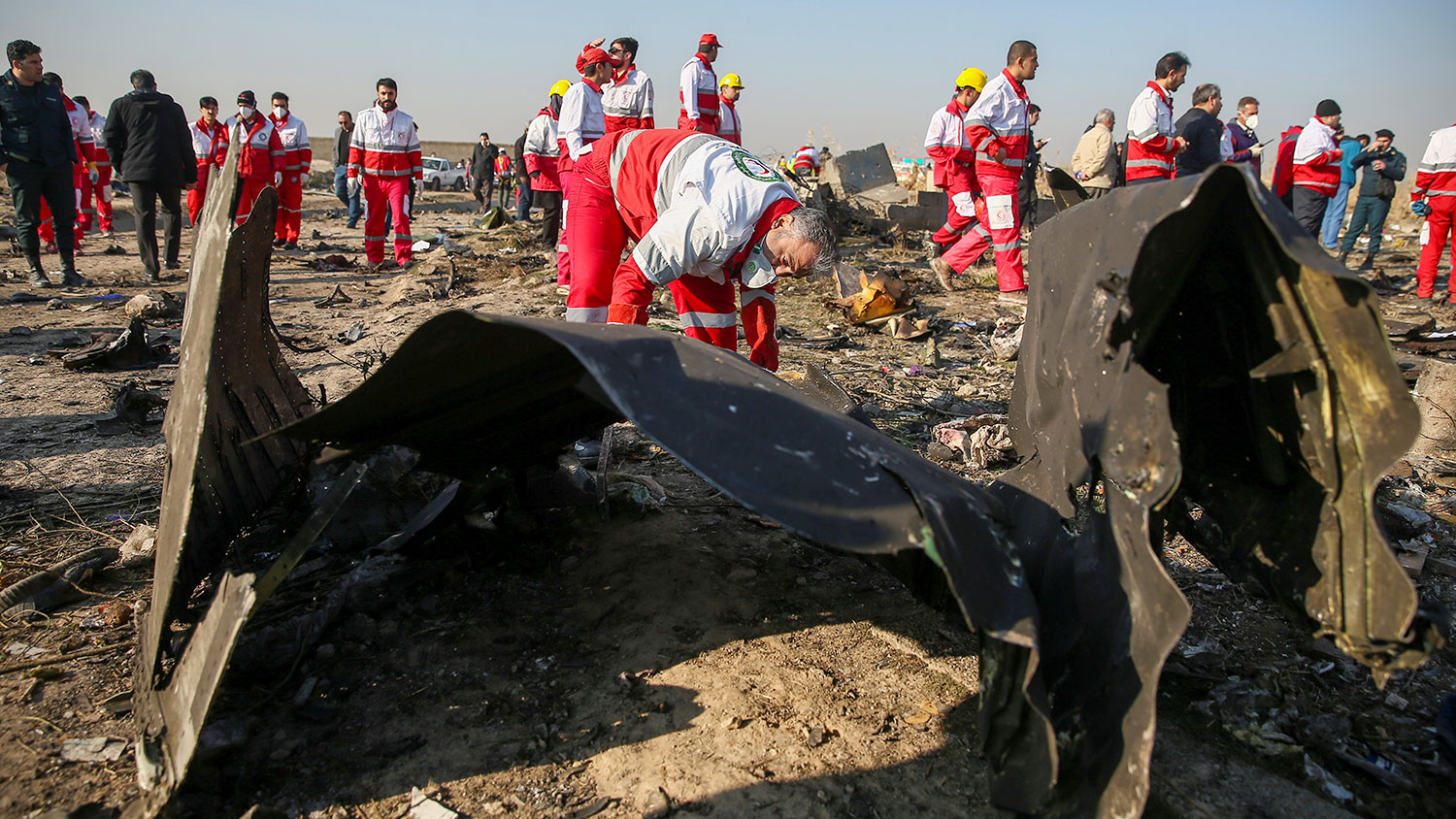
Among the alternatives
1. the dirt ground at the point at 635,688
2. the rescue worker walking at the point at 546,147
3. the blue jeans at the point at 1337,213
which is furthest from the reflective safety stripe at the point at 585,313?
the blue jeans at the point at 1337,213

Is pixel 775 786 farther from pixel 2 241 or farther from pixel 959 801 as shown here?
pixel 2 241

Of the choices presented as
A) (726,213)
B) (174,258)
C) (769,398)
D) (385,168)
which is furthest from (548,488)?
(174,258)

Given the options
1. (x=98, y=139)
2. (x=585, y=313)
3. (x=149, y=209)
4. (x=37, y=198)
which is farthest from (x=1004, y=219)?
(x=98, y=139)

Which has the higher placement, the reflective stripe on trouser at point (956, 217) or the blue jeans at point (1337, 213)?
the blue jeans at point (1337, 213)

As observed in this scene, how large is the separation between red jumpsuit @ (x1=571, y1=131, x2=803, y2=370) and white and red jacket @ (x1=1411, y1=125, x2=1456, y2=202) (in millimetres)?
7947

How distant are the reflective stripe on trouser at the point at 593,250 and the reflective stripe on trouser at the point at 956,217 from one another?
4.81 meters

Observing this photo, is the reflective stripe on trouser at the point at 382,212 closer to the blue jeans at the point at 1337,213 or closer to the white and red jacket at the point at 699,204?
the white and red jacket at the point at 699,204

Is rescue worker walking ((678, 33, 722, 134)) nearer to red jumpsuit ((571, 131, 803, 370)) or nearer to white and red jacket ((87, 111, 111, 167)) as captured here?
red jumpsuit ((571, 131, 803, 370))

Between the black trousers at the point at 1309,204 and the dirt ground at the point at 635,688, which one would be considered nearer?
the dirt ground at the point at 635,688

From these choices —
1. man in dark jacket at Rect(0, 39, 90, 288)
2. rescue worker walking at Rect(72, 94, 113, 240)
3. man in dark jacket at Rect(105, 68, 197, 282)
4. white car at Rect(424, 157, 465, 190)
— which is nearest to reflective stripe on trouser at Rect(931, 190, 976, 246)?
man in dark jacket at Rect(105, 68, 197, 282)

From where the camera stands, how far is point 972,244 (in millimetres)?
7566

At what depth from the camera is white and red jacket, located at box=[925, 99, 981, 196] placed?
741 centimetres

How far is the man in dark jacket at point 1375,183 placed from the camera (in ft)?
33.4

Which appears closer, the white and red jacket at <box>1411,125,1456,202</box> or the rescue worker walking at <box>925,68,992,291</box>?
the rescue worker walking at <box>925,68,992,291</box>
